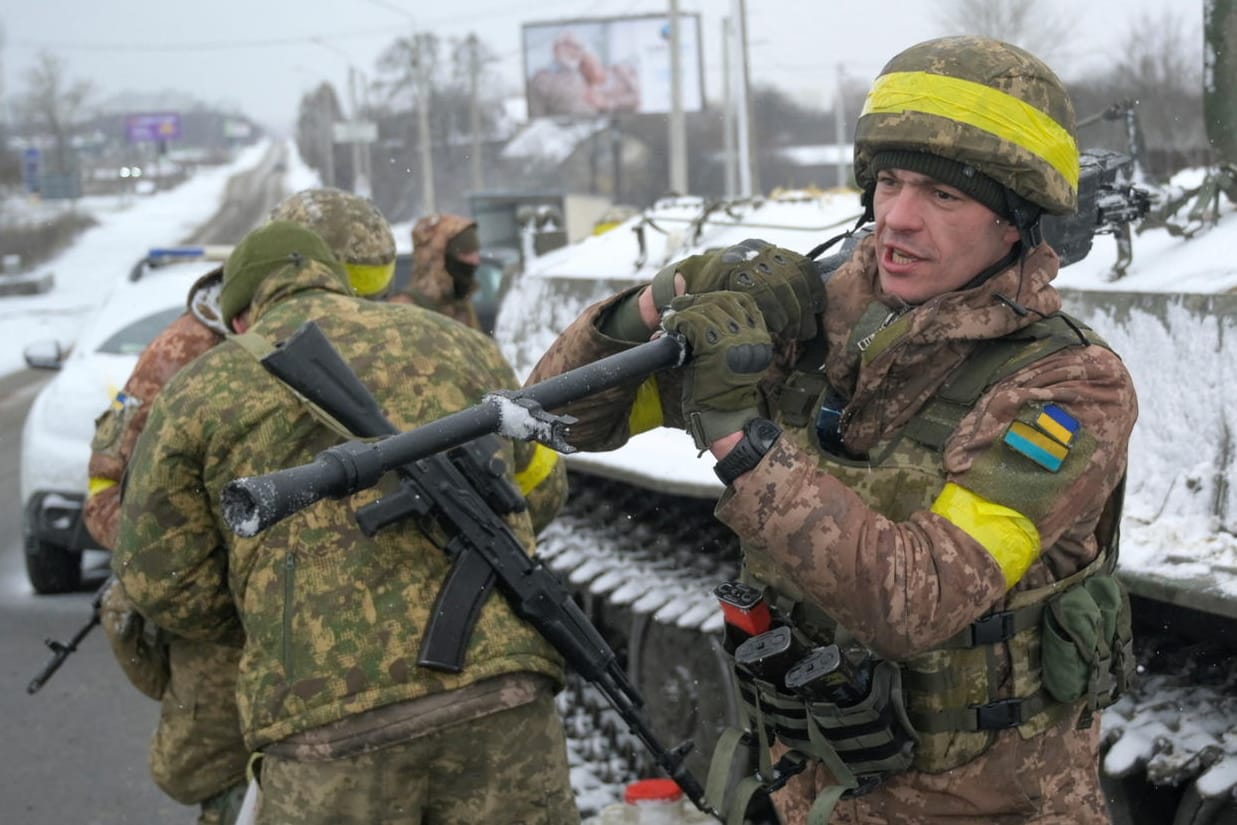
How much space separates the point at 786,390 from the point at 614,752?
10.2ft

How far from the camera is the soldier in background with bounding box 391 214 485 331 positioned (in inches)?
245

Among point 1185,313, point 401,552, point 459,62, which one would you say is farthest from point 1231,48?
point 459,62

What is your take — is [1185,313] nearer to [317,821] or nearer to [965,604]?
[965,604]

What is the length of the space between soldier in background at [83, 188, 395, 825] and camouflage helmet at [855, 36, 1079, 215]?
1930 mm

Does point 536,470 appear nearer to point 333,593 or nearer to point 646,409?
point 333,593

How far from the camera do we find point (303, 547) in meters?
2.63

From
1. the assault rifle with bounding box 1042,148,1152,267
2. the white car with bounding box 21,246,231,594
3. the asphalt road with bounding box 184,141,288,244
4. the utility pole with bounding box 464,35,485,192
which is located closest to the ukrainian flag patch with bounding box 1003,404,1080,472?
the assault rifle with bounding box 1042,148,1152,267

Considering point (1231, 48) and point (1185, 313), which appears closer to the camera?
point (1185, 313)

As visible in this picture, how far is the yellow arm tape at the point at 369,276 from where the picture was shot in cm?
430

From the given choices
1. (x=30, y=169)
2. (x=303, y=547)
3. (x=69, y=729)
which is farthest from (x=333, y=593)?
(x=30, y=169)

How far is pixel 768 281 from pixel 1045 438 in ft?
1.49

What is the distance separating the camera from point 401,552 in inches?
105

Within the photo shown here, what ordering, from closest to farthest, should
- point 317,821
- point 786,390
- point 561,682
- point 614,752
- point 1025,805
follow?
point 1025,805
point 786,390
point 317,821
point 561,682
point 614,752

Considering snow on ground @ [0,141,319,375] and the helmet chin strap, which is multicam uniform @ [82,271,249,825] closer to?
the helmet chin strap
